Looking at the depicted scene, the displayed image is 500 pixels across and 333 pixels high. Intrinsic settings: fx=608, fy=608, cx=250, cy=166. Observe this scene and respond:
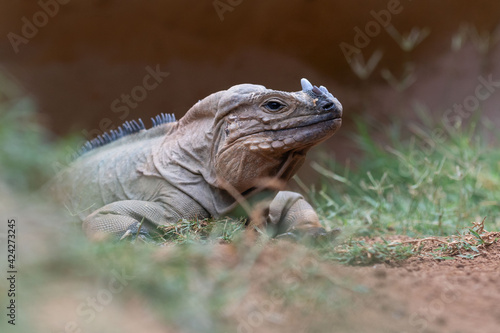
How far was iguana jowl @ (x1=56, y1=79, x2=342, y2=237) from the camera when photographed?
4.81 metres

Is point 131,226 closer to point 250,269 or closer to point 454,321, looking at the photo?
point 250,269

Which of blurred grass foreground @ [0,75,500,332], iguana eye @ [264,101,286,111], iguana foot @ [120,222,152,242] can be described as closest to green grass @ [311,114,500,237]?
iguana eye @ [264,101,286,111]

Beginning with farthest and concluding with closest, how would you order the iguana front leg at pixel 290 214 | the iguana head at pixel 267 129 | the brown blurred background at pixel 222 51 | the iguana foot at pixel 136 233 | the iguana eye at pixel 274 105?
the brown blurred background at pixel 222 51, the iguana front leg at pixel 290 214, the iguana eye at pixel 274 105, the iguana head at pixel 267 129, the iguana foot at pixel 136 233

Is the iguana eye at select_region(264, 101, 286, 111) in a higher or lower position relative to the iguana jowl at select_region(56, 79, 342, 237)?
higher

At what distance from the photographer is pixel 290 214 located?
18.3ft

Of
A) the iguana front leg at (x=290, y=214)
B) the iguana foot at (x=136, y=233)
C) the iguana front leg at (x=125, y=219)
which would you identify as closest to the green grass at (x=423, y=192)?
the iguana front leg at (x=290, y=214)

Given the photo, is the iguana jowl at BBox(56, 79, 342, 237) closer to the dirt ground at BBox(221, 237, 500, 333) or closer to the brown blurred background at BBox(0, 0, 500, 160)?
the dirt ground at BBox(221, 237, 500, 333)

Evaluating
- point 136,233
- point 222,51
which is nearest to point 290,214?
point 136,233

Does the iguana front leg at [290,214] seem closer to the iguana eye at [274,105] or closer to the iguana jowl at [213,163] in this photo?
the iguana jowl at [213,163]

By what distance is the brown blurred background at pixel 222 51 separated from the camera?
11125mm

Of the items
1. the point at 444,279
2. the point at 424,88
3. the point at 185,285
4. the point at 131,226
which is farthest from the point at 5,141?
the point at 424,88

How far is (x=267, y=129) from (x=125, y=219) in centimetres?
134

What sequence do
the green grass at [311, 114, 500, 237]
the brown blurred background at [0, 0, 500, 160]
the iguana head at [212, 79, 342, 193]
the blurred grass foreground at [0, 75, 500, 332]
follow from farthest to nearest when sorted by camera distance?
1. the brown blurred background at [0, 0, 500, 160]
2. the green grass at [311, 114, 500, 237]
3. the iguana head at [212, 79, 342, 193]
4. the blurred grass foreground at [0, 75, 500, 332]

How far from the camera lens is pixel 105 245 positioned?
358 centimetres
